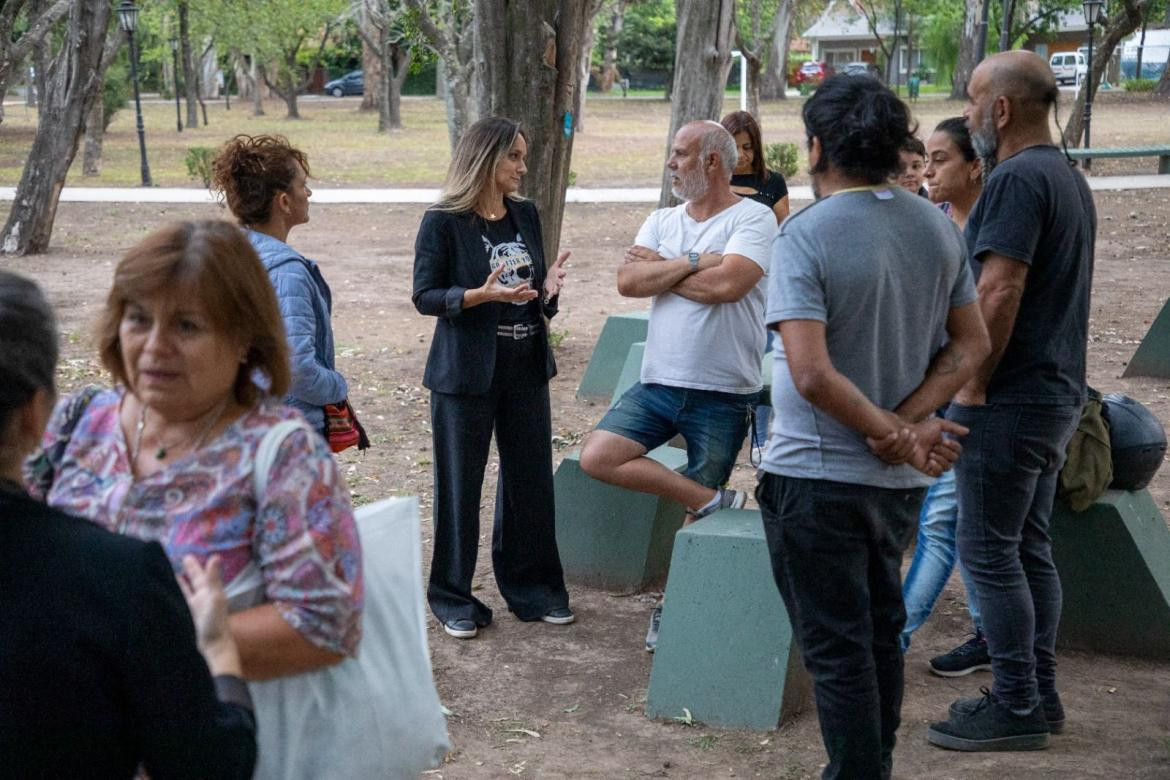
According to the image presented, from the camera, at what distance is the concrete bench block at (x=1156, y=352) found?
30.1 ft

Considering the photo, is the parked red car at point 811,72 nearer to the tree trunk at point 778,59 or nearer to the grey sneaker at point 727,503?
the tree trunk at point 778,59

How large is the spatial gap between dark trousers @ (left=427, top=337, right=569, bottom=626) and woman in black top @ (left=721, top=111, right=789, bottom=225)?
2.29 meters

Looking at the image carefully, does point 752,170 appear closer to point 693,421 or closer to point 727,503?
point 693,421

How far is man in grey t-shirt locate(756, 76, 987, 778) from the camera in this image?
3143 mm

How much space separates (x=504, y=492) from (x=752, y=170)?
9.35 feet

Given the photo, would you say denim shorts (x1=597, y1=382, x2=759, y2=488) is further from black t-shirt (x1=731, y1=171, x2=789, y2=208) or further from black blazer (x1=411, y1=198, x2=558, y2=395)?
black t-shirt (x1=731, y1=171, x2=789, y2=208)

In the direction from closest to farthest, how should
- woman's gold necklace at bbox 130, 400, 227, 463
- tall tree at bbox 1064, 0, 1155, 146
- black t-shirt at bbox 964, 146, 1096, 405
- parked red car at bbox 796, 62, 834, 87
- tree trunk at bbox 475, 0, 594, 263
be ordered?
woman's gold necklace at bbox 130, 400, 227, 463
black t-shirt at bbox 964, 146, 1096, 405
tree trunk at bbox 475, 0, 594, 263
tall tree at bbox 1064, 0, 1155, 146
parked red car at bbox 796, 62, 834, 87

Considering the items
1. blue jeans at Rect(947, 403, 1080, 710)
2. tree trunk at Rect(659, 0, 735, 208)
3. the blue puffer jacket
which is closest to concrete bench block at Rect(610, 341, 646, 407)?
the blue puffer jacket

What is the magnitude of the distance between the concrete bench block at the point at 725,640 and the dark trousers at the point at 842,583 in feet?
3.22

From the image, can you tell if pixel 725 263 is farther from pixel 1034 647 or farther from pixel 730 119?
pixel 730 119

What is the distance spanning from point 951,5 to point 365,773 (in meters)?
59.5

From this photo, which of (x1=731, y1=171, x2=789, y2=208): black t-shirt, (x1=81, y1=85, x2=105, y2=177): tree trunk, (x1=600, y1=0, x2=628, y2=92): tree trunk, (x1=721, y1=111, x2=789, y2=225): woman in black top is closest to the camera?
(x1=721, y1=111, x2=789, y2=225): woman in black top

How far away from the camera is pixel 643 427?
4.85 metres

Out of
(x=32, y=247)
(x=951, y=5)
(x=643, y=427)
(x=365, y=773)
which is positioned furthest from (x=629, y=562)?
(x=951, y=5)
